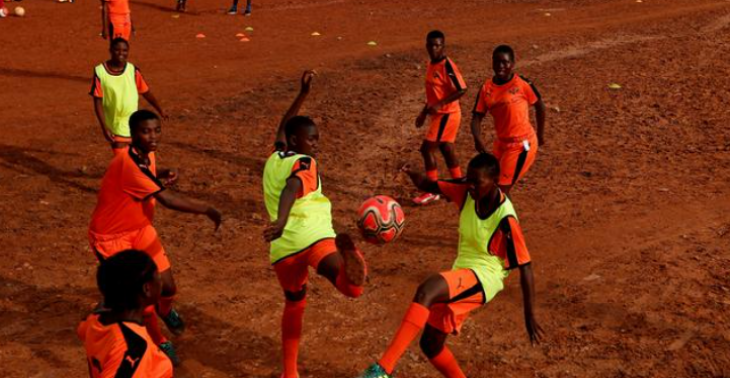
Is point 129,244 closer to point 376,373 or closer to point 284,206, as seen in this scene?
point 284,206

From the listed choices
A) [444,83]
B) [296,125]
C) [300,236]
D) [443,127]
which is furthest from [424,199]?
[300,236]

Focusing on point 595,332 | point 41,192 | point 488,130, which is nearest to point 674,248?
point 595,332

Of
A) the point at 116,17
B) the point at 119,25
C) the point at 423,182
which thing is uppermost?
the point at 423,182

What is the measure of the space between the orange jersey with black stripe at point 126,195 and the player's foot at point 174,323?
108 centimetres

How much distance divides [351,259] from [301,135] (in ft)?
3.74

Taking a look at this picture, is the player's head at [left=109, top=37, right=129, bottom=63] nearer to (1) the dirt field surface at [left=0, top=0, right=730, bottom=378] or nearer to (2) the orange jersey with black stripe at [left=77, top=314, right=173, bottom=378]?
(1) the dirt field surface at [left=0, top=0, right=730, bottom=378]

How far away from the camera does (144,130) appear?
263 inches

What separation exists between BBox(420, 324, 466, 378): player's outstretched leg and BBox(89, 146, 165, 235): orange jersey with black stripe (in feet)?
7.98

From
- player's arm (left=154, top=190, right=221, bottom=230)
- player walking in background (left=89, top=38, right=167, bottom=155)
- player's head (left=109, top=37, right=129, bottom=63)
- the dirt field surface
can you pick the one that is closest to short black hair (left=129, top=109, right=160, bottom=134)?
player's arm (left=154, top=190, right=221, bottom=230)

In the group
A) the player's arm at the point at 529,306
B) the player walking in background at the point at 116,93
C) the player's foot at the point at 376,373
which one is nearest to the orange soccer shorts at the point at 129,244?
the player's foot at the point at 376,373

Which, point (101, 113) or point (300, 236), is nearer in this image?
point (300, 236)

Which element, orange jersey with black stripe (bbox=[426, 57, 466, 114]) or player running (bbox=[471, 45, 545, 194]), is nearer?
player running (bbox=[471, 45, 545, 194])

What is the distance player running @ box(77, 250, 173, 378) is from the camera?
13.9ft

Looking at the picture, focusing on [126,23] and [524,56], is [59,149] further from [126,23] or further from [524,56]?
A: [524,56]
